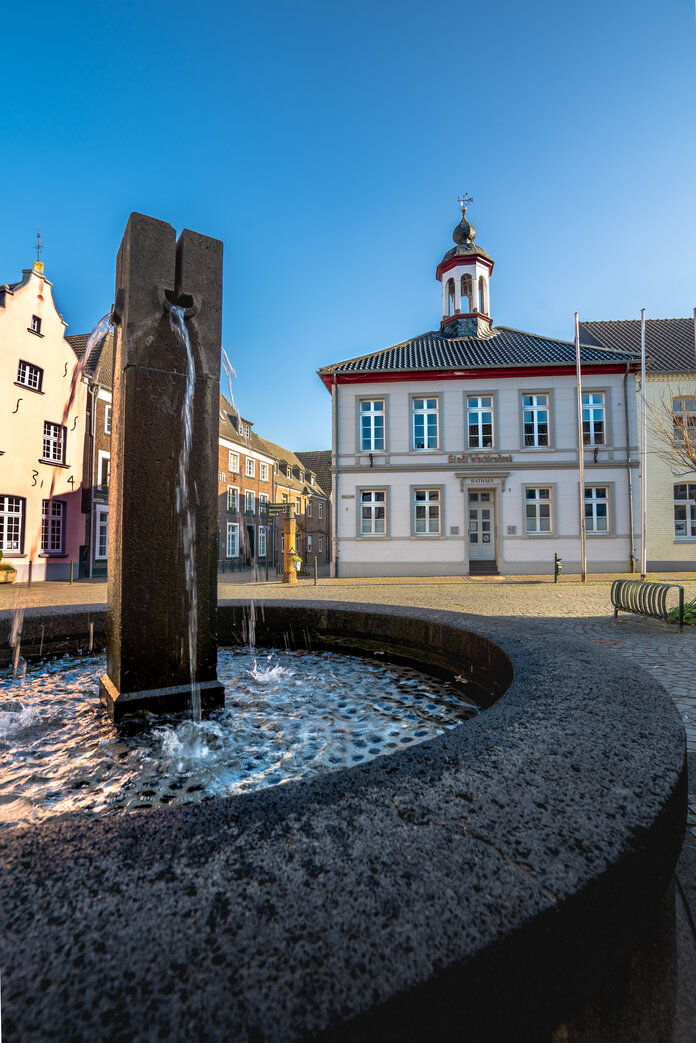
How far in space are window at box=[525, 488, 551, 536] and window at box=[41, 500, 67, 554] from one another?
19.3 meters

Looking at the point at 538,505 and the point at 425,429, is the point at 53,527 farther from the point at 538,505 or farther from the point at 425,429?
the point at 538,505

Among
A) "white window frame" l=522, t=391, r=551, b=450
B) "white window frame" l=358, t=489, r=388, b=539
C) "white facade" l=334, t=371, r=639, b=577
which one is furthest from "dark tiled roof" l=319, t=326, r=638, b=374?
"white window frame" l=358, t=489, r=388, b=539

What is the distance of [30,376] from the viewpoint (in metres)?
19.8

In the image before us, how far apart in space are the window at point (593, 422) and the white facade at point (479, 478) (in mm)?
93

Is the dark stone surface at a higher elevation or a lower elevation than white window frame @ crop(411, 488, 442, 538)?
lower

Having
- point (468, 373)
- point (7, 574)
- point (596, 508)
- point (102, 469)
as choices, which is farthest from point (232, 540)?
point (596, 508)

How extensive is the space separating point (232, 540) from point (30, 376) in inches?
739

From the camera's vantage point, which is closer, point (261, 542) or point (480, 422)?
point (480, 422)

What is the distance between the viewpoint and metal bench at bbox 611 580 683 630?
7.91m

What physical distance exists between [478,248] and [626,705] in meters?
26.9

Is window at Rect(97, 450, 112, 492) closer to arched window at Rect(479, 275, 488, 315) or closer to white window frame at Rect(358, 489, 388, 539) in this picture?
white window frame at Rect(358, 489, 388, 539)

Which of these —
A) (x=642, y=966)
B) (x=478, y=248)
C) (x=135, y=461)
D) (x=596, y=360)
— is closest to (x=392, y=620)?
(x=135, y=461)

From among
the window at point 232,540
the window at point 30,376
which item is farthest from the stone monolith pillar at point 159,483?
the window at point 232,540

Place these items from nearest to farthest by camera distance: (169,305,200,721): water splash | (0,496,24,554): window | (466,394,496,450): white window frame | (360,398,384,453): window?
(169,305,200,721): water splash, (0,496,24,554): window, (466,394,496,450): white window frame, (360,398,384,453): window
